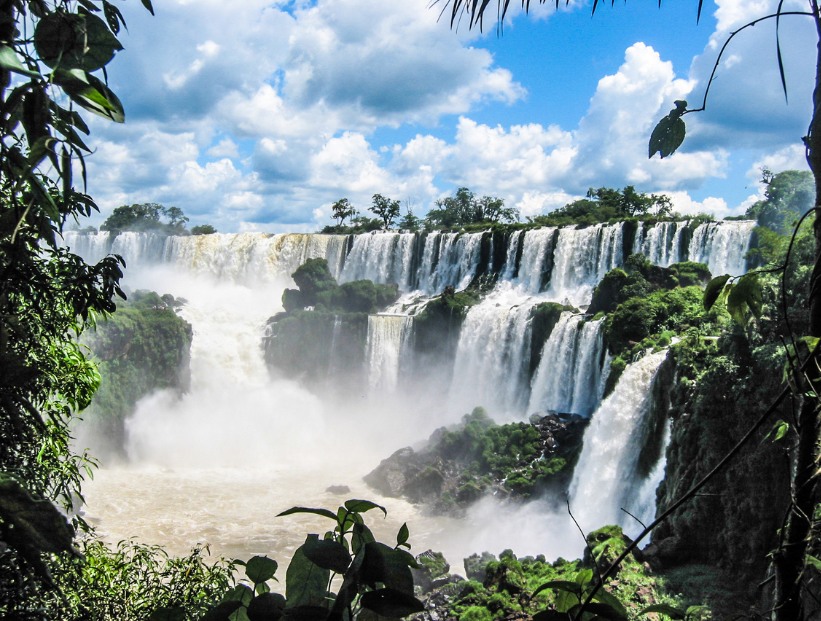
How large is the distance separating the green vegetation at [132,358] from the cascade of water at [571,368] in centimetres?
1197

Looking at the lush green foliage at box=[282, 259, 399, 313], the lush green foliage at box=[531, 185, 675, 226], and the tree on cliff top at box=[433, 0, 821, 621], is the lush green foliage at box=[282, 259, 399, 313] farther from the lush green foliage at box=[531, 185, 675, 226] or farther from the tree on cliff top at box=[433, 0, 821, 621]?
the tree on cliff top at box=[433, 0, 821, 621]

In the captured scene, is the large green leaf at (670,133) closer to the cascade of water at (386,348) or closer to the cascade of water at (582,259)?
the cascade of water at (582,259)

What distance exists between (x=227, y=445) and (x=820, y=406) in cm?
2136

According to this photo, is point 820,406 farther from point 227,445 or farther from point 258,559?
point 227,445

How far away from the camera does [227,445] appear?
20688 millimetres

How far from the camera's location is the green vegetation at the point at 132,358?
18.8 m

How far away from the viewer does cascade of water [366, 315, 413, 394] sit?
21.6 metres

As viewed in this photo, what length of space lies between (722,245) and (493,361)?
722 cm

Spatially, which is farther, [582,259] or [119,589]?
[582,259]

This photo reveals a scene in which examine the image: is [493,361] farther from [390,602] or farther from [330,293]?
[390,602]

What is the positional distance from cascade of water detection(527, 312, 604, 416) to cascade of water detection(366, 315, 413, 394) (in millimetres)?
5657

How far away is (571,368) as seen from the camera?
1605 centimetres

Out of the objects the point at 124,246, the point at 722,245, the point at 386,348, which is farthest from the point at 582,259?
the point at 124,246

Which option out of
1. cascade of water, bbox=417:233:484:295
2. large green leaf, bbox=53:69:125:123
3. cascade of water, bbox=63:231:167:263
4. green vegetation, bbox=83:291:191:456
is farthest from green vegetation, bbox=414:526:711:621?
cascade of water, bbox=63:231:167:263
